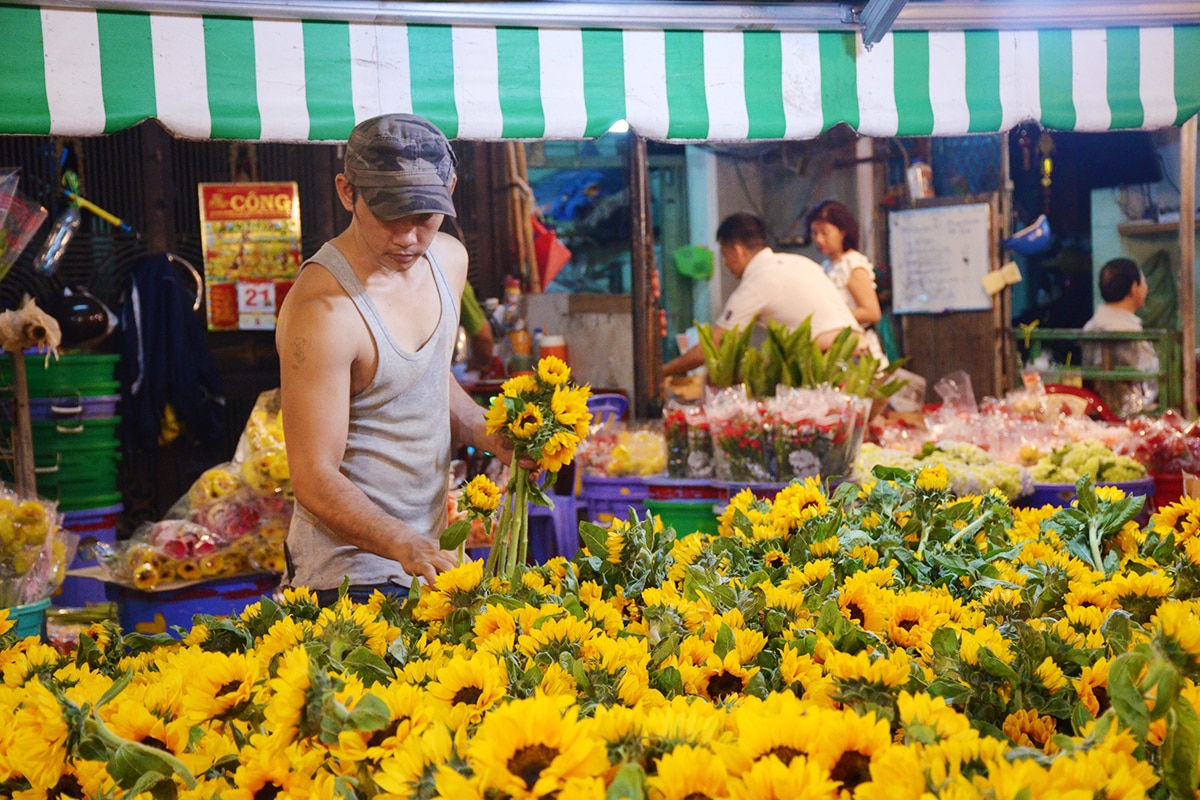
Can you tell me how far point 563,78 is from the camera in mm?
3262

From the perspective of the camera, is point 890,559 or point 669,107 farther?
point 669,107

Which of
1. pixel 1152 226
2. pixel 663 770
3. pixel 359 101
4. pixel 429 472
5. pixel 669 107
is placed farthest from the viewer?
pixel 1152 226

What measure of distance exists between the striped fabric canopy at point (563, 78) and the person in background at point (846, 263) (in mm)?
2864

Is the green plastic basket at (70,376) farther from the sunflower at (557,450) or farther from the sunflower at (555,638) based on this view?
the sunflower at (555,638)

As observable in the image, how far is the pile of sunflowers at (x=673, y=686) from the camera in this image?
808 millimetres

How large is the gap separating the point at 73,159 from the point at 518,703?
6973 mm

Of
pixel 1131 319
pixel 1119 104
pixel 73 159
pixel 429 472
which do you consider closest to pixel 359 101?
pixel 429 472

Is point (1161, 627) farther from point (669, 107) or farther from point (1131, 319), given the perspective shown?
point (1131, 319)

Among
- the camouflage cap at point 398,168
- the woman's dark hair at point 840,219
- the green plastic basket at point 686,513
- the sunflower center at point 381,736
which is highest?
the woman's dark hair at point 840,219

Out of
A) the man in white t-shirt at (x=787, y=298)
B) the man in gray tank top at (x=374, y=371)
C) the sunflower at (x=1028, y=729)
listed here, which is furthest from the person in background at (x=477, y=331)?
the sunflower at (x=1028, y=729)

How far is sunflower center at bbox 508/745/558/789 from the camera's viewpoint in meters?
0.81

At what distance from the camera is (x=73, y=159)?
6.86 m

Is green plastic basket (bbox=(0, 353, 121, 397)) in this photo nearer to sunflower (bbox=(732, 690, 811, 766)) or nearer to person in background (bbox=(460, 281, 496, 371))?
person in background (bbox=(460, 281, 496, 371))

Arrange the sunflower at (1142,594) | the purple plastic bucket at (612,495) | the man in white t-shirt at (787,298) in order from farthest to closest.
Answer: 1. the man in white t-shirt at (787,298)
2. the purple plastic bucket at (612,495)
3. the sunflower at (1142,594)
